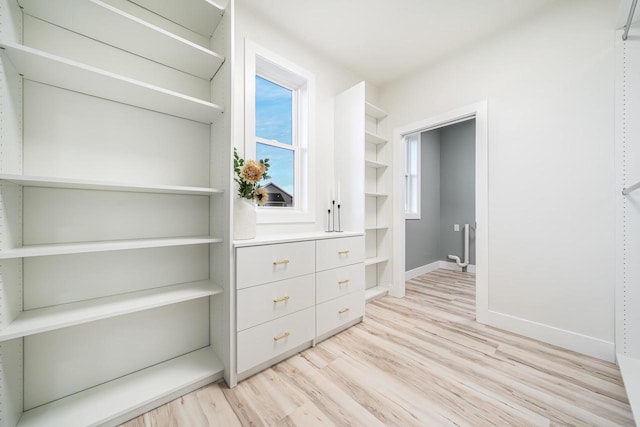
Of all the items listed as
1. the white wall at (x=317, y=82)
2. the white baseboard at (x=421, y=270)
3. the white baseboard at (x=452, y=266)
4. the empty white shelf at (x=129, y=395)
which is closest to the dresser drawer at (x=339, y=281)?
the white wall at (x=317, y=82)

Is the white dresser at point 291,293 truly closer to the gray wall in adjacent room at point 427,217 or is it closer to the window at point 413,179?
the gray wall in adjacent room at point 427,217

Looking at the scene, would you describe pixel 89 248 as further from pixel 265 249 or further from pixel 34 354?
pixel 265 249

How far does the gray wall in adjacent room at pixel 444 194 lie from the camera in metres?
A: 4.04

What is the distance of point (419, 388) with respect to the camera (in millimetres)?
1394

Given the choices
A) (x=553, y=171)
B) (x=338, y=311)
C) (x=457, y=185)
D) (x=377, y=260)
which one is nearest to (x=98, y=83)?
(x=338, y=311)

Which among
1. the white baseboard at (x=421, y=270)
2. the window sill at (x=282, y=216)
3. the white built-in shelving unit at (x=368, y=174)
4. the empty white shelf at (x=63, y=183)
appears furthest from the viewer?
the white baseboard at (x=421, y=270)

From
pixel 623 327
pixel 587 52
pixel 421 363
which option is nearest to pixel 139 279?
pixel 421 363

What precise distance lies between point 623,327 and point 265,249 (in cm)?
248

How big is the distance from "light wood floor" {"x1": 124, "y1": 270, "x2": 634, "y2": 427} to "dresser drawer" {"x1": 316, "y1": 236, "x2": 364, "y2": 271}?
64cm

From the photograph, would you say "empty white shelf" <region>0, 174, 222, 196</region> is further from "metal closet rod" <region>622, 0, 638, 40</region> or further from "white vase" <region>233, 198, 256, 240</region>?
"metal closet rod" <region>622, 0, 638, 40</region>

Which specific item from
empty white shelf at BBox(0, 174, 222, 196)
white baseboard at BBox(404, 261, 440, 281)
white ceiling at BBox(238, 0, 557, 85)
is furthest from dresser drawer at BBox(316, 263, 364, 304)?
white ceiling at BBox(238, 0, 557, 85)

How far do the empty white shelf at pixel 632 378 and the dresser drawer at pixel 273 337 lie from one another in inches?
64.8

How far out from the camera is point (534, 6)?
1.87m

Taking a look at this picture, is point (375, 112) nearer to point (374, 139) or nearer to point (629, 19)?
point (374, 139)
